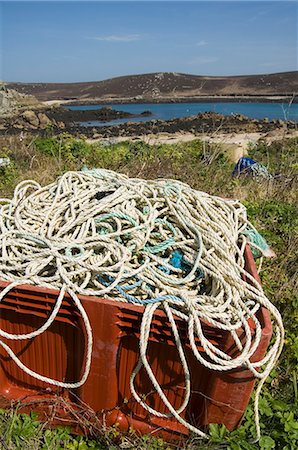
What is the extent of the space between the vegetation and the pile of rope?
177 mm

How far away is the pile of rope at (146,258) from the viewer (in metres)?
1.58

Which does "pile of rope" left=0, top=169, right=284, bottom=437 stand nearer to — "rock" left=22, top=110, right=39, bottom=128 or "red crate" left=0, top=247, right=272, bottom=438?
"red crate" left=0, top=247, right=272, bottom=438

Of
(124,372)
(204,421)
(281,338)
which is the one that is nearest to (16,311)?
(124,372)

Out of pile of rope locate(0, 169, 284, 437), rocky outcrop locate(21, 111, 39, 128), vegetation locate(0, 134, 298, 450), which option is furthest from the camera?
rocky outcrop locate(21, 111, 39, 128)

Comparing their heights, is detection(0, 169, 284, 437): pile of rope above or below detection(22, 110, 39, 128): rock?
below

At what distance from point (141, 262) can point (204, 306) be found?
0.45 m

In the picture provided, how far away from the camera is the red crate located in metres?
1.61

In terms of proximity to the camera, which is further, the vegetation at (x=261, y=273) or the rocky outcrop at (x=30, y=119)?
the rocky outcrop at (x=30, y=119)

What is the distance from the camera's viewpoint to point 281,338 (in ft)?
5.74

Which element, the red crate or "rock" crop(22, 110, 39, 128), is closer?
the red crate

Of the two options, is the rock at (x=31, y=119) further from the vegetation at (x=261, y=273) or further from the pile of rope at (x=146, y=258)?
the pile of rope at (x=146, y=258)

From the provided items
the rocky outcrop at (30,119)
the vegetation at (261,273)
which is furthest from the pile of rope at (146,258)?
the rocky outcrop at (30,119)

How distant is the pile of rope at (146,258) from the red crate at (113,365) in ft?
0.17

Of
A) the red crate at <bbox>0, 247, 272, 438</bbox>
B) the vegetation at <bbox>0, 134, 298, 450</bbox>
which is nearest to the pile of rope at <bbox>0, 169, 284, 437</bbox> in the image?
the red crate at <bbox>0, 247, 272, 438</bbox>
